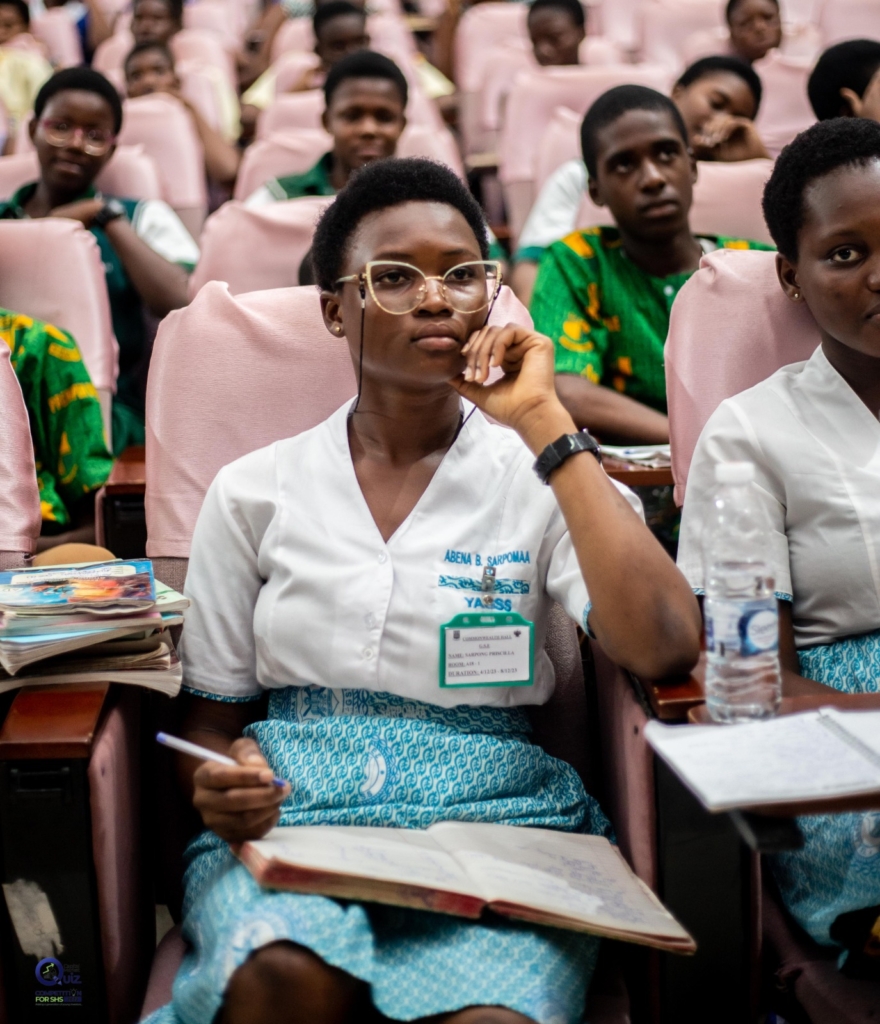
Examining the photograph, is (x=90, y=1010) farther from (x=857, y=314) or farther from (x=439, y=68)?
(x=439, y=68)

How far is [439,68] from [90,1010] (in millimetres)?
5313

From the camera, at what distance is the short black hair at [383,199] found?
1474mm

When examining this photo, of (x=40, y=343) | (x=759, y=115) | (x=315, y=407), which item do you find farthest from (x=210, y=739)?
(x=759, y=115)

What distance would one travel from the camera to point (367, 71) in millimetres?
3402

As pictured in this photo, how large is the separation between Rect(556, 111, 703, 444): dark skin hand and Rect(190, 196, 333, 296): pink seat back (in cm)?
67

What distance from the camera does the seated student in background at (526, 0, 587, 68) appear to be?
486 cm

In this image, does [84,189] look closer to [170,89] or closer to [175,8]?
[170,89]

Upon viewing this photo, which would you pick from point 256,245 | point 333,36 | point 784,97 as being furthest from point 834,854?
point 333,36

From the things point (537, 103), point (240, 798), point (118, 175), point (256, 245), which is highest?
point (537, 103)

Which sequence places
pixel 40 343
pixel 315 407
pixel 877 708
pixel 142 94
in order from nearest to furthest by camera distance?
pixel 877 708
pixel 315 407
pixel 40 343
pixel 142 94

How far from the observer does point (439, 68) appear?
19.2 ft

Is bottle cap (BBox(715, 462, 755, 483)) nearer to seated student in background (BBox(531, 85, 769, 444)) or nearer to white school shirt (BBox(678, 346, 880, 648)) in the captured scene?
white school shirt (BBox(678, 346, 880, 648))

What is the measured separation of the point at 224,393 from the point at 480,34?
4.25 metres

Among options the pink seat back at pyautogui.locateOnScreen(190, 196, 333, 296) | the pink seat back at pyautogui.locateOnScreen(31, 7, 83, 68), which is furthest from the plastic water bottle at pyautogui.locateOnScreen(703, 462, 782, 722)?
the pink seat back at pyautogui.locateOnScreen(31, 7, 83, 68)
